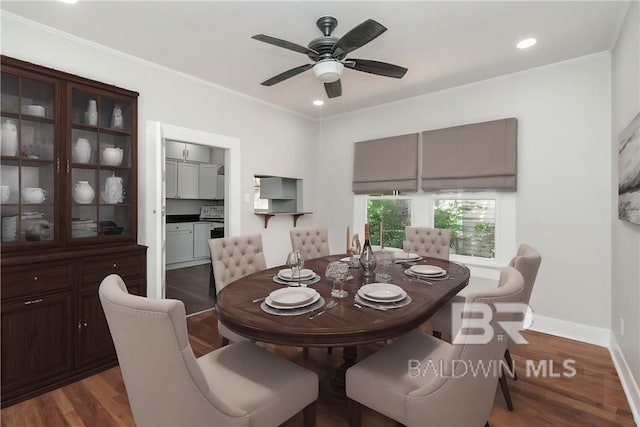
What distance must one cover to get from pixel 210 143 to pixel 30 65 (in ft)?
5.26

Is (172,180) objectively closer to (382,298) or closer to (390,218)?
(390,218)

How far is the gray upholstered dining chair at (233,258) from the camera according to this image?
2.30 meters

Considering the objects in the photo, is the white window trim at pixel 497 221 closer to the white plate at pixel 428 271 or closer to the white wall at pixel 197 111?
the white plate at pixel 428 271

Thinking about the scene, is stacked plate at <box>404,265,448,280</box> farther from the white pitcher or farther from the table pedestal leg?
the white pitcher

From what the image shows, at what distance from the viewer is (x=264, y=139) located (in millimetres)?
4199

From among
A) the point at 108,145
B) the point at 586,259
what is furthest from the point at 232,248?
the point at 586,259

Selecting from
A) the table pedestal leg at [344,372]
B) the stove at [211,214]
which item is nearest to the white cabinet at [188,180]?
the stove at [211,214]

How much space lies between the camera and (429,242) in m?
3.20

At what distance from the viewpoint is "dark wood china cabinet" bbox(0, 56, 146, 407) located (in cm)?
205

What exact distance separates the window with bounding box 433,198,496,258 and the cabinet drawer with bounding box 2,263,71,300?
3.68m

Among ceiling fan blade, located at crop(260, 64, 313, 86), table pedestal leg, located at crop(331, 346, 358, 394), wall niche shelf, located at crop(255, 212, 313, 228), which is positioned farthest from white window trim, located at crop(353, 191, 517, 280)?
ceiling fan blade, located at crop(260, 64, 313, 86)

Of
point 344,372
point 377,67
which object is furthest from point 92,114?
point 344,372

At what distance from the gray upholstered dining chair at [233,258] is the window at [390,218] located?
2.00 m

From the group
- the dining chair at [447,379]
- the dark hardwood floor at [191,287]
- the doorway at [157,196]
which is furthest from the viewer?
the dark hardwood floor at [191,287]
